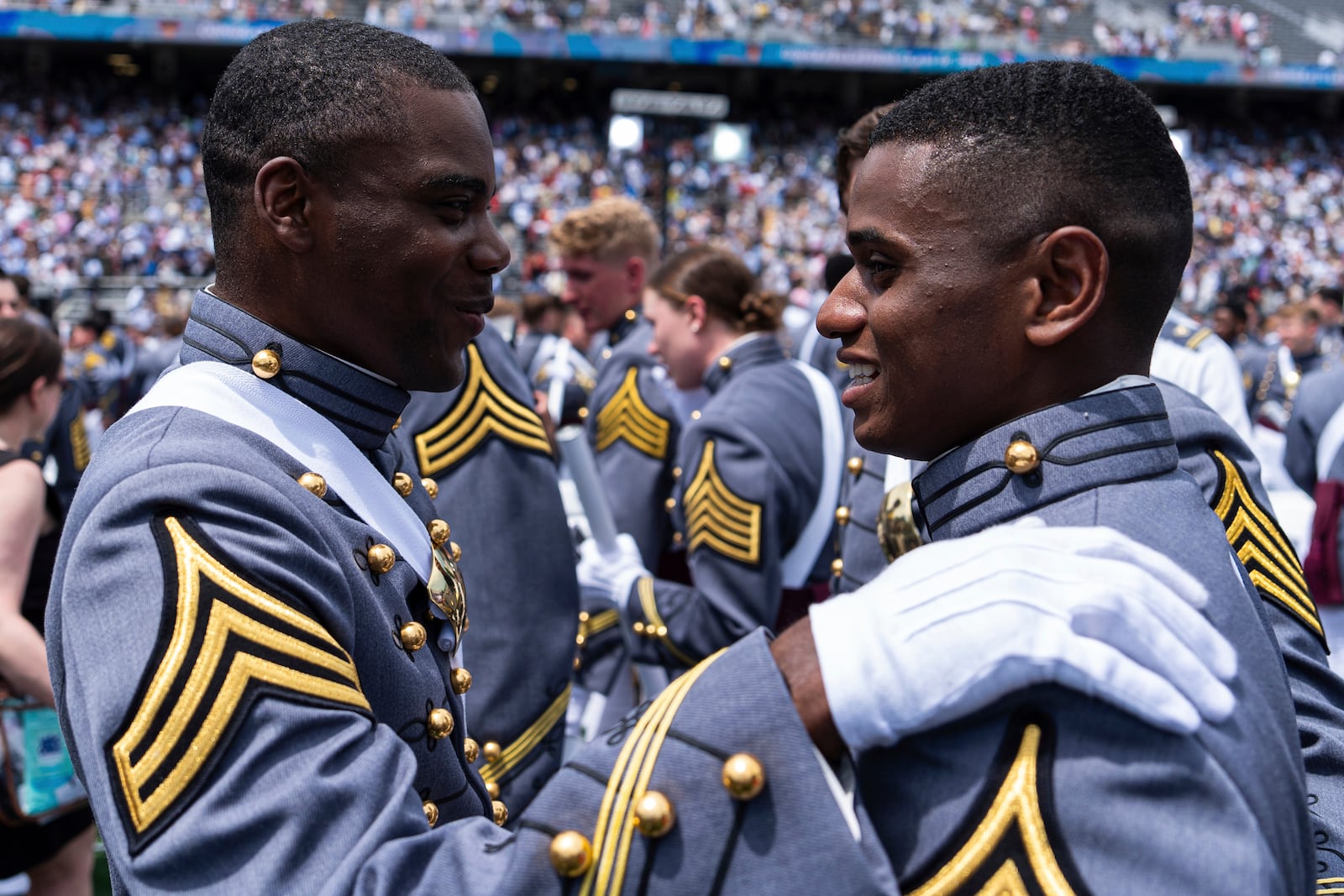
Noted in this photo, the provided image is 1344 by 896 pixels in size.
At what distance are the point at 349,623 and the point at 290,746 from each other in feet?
0.81

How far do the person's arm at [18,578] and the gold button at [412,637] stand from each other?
203cm

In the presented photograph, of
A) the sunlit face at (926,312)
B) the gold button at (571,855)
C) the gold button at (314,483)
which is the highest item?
the sunlit face at (926,312)

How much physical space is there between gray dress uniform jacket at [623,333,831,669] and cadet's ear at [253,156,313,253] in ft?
6.96

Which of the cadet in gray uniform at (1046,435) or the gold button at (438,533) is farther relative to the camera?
the gold button at (438,533)

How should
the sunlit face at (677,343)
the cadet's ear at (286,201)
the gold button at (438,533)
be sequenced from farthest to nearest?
1. the sunlit face at (677,343)
2. the gold button at (438,533)
3. the cadet's ear at (286,201)

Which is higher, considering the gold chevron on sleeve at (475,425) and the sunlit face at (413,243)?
the sunlit face at (413,243)

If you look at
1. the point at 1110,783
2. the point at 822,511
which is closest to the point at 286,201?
the point at 1110,783

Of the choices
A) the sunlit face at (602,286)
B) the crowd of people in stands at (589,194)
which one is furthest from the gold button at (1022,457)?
the crowd of people in stands at (589,194)

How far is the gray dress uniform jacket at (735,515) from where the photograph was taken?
3.64 metres

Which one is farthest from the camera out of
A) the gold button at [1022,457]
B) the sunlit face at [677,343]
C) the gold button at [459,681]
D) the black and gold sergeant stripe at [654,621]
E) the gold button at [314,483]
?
the sunlit face at [677,343]

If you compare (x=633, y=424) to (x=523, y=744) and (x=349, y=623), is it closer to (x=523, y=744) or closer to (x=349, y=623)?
(x=523, y=744)

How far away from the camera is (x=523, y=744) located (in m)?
2.79

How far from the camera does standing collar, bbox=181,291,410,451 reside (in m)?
1.65

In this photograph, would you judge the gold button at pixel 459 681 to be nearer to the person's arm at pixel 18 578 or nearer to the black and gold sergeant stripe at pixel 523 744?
the black and gold sergeant stripe at pixel 523 744
